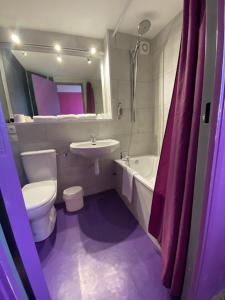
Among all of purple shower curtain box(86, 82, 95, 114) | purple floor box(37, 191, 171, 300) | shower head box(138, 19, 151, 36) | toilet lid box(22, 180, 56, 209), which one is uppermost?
shower head box(138, 19, 151, 36)

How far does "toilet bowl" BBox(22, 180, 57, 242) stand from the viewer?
4.06 ft

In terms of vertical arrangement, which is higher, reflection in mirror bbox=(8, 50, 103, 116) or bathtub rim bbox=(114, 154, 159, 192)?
reflection in mirror bbox=(8, 50, 103, 116)

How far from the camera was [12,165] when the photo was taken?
58 centimetres

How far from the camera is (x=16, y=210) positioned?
1.97 ft

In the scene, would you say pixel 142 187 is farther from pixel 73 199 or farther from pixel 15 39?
pixel 15 39

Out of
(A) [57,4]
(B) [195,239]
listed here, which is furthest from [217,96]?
(A) [57,4]

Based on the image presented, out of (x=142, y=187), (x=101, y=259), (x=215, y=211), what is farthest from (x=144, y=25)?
(x=101, y=259)

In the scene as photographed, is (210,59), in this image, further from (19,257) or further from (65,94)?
(65,94)

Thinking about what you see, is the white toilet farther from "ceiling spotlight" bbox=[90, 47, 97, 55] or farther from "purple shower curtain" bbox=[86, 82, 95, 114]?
"ceiling spotlight" bbox=[90, 47, 97, 55]

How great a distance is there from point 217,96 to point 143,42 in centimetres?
197

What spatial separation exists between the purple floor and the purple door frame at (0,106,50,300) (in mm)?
413

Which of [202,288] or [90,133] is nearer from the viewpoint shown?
[202,288]

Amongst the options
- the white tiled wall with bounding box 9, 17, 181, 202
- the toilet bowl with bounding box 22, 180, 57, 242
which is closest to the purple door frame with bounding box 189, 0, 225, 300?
the toilet bowl with bounding box 22, 180, 57, 242

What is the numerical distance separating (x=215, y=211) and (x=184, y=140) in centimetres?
35
